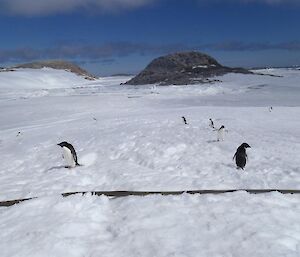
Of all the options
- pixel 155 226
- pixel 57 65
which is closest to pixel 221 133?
pixel 155 226

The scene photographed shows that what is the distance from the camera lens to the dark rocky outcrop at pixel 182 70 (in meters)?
56.3

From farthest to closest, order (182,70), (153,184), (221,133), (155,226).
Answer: (182,70) → (221,133) → (153,184) → (155,226)

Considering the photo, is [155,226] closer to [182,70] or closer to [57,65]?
[182,70]

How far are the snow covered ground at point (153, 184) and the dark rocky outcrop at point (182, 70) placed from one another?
29.9 m

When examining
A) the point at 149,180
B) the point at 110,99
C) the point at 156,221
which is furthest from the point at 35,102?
the point at 156,221

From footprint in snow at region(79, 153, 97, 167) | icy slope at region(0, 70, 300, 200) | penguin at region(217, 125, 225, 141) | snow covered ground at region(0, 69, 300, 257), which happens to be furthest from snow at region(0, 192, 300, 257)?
penguin at region(217, 125, 225, 141)

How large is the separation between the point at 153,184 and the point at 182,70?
178 feet

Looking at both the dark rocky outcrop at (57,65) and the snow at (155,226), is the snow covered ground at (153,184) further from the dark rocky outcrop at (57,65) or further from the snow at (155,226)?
the dark rocky outcrop at (57,65)

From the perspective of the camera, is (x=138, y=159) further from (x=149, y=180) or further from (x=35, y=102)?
(x=35, y=102)

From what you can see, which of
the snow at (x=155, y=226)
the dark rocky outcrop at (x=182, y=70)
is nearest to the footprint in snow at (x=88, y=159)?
the snow at (x=155, y=226)

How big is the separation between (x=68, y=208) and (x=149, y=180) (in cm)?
328

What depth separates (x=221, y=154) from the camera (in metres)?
14.0

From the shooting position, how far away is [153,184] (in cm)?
1039

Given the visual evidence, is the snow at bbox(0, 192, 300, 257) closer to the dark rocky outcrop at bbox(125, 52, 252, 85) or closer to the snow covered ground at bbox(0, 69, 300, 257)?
the snow covered ground at bbox(0, 69, 300, 257)
